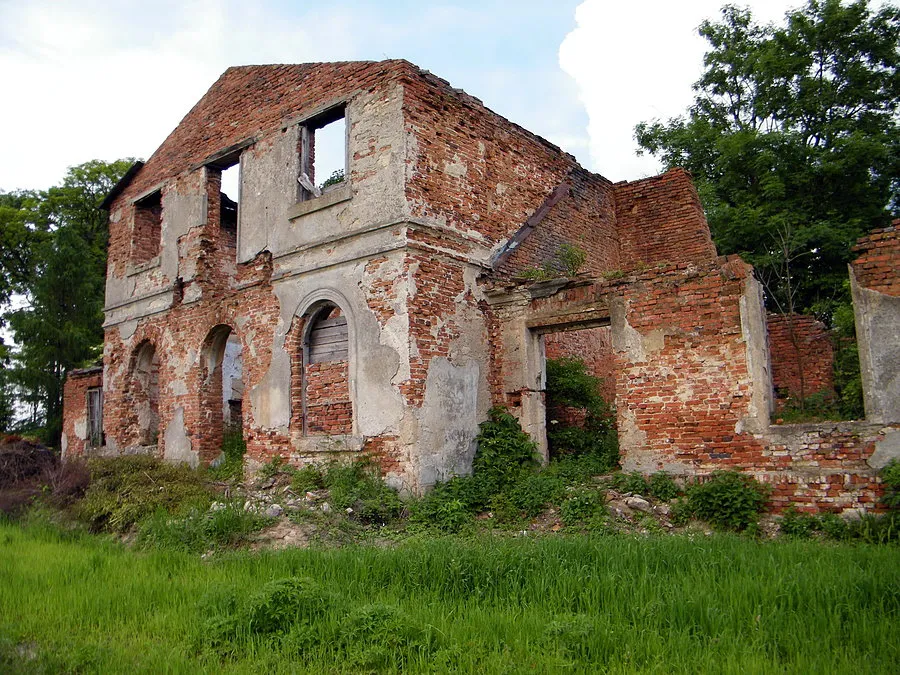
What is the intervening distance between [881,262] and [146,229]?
14.7 meters

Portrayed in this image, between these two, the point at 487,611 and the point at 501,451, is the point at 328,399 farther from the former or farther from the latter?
the point at 487,611

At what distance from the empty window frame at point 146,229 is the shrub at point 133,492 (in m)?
5.79

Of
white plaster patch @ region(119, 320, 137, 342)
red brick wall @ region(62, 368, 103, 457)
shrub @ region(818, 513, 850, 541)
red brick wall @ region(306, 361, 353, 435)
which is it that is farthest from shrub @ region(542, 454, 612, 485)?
red brick wall @ region(62, 368, 103, 457)

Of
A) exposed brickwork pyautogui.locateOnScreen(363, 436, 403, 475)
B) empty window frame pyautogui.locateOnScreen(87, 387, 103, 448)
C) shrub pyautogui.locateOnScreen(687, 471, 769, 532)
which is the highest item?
empty window frame pyautogui.locateOnScreen(87, 387, 103, 448)

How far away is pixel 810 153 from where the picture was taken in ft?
61.1

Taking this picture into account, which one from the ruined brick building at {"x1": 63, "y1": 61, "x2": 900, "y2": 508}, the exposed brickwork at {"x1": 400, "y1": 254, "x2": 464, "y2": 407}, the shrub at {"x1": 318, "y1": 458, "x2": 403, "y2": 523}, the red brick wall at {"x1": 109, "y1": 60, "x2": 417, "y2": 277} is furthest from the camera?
the red brick wall at {"x1": 109, "y1": 60, "x2": 417, "y2": 277}

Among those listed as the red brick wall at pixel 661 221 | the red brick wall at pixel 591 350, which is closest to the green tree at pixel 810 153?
the red brick wall at pixel 661 221

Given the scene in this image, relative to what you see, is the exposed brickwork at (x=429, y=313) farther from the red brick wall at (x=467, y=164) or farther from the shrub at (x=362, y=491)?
the shrub at (x=362, y=491)

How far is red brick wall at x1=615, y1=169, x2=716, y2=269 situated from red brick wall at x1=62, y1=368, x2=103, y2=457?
12851 millimetres

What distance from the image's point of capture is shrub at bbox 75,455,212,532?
10016 mm

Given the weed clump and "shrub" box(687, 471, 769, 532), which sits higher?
the weed clump

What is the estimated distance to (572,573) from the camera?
5.54 metres

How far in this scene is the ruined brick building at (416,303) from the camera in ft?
29.2

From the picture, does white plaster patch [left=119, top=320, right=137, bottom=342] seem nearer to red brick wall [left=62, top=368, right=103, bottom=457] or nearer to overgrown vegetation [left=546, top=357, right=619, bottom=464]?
red brick wall [left=62, top=368, right=103, bottom=457]
